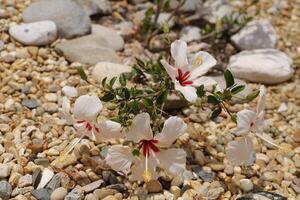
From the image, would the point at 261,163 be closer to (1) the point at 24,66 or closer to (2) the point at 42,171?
(2) the point at 42,171

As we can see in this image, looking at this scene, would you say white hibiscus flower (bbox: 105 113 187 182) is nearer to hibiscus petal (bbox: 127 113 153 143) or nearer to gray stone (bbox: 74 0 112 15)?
hibiscus petal (bbox: 127 113 153 143)

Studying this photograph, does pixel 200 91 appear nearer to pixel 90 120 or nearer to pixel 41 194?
pixel 90 120

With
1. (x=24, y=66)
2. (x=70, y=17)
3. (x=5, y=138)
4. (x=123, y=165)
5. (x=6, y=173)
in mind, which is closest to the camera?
(x=123, y=165)

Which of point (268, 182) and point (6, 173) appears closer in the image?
point (6, 173)

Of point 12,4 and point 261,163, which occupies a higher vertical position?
point 12,4

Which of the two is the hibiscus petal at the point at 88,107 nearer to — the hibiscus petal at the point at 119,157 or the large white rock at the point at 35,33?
the hibiscus petal at the point at 119,157

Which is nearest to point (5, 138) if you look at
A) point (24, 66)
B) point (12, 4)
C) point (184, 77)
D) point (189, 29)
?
point (24, 66)
